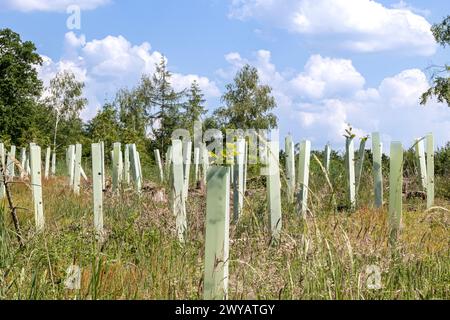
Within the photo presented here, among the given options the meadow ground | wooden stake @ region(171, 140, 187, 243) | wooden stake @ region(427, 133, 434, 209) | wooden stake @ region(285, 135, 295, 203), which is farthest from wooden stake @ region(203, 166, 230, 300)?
wooden stake @ region(427, 133, 434, 209)

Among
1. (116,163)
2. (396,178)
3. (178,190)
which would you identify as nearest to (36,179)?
(178,190)

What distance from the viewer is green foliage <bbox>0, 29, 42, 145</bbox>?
42000 mm

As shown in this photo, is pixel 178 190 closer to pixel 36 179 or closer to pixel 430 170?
pixel 36 179

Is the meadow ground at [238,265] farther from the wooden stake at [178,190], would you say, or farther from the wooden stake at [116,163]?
the wooden stake at [116,163]

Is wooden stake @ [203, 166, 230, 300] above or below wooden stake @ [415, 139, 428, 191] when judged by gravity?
below

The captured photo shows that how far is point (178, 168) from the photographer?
7555 mm

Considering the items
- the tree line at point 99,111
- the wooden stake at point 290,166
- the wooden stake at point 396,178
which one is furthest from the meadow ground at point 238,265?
the tree line at point 99,111

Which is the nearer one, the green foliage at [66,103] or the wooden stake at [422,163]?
the wooden stake at [422,163]

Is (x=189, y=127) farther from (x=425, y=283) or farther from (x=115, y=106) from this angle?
(x=425, y=283)

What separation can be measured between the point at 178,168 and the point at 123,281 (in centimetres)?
308

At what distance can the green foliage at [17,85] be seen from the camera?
138 ft

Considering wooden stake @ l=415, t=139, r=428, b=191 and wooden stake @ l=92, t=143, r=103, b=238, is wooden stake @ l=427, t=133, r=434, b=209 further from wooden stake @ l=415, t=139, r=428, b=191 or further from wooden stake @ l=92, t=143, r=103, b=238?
wooden stake @ l=92, t=143, r=103, b=238

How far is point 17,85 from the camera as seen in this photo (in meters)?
42.8
